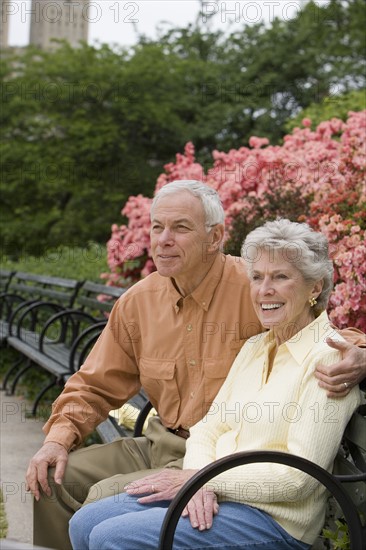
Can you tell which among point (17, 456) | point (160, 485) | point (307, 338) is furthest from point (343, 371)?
point (17, 456)

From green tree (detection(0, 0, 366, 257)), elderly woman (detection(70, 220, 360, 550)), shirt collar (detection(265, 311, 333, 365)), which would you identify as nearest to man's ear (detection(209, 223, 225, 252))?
elderly woman (detection(70, 220, 360, 550))

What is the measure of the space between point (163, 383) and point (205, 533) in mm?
758

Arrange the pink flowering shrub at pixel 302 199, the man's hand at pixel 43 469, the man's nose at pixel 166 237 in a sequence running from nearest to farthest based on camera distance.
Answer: the man's hand at pixel 43 469 < the man's nose at pixel 166 237 < the pink flowering shrub at pixel 302 199

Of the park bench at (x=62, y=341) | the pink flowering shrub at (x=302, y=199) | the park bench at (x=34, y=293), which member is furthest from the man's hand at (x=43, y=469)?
the park bench at (x=34, y=293)

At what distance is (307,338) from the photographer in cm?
269

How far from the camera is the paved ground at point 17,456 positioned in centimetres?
432

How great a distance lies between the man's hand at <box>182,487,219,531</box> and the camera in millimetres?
2428

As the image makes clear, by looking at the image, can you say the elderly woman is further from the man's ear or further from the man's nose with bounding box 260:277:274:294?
the man's ear

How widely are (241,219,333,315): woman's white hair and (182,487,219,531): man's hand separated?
76cm

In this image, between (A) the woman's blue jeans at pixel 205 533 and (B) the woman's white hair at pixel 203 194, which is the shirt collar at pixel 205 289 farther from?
(A) the woman's blue jeans at pixel 205 533

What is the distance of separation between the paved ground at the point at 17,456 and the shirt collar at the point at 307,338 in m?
1.82

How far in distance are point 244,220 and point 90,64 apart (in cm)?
1326

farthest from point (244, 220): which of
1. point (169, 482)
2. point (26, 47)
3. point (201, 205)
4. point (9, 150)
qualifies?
point (26, 47)

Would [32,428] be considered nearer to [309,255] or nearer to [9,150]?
[309,255]
